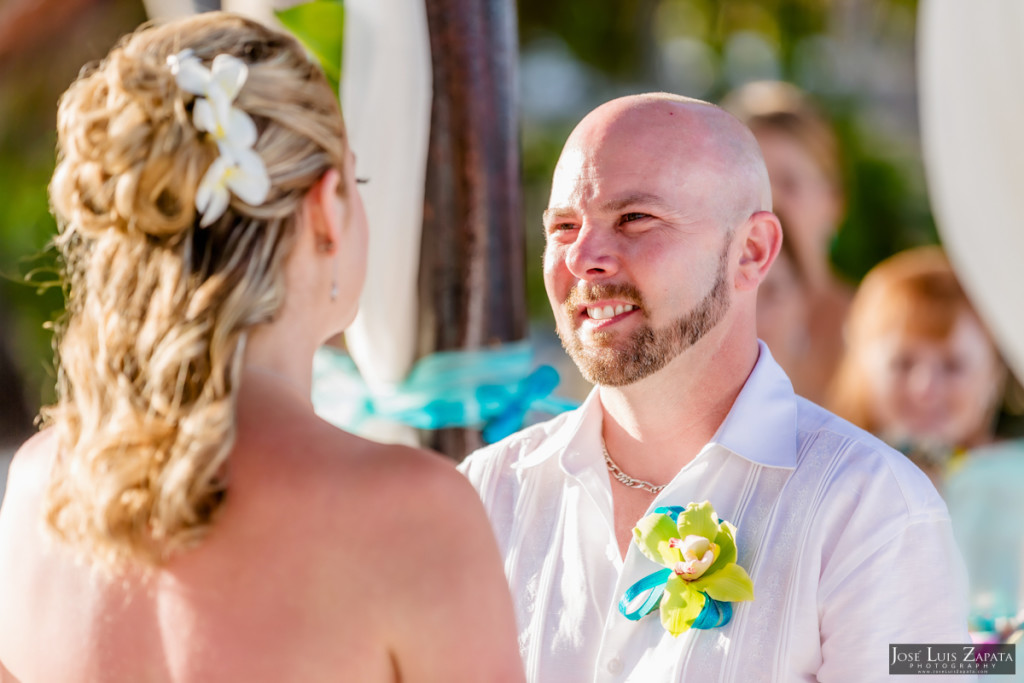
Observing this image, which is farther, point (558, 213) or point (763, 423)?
point (558, 213)

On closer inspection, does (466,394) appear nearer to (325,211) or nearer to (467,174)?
(467,174)

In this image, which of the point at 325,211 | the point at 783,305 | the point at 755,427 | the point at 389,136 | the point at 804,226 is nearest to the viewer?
the point at 325,211

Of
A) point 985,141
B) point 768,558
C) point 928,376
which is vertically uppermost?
point 985,141

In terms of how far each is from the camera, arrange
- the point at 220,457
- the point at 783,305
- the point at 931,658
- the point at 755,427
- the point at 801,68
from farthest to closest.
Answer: the point at 801,68 → the point at 783,305 → the point at 755,427 → the point at 931,658 → the point at 220,457

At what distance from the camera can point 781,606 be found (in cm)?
194

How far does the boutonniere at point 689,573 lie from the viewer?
1.94 metres

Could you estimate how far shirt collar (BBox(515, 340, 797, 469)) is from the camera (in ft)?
6.89

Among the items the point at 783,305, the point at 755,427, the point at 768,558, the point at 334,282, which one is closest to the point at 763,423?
the point at 755,427

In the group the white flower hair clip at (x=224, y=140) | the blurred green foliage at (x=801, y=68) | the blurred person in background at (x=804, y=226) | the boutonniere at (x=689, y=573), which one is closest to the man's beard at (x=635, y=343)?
the boutonniere at (x=689, y=573)

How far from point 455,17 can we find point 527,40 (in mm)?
9699

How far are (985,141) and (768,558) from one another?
150 centimetres

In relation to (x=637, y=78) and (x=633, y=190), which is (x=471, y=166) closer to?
(x=633, y=190)

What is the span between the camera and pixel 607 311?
2.21 meters

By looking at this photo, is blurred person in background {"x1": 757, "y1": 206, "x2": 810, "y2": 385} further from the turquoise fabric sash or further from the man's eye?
the man's eye
